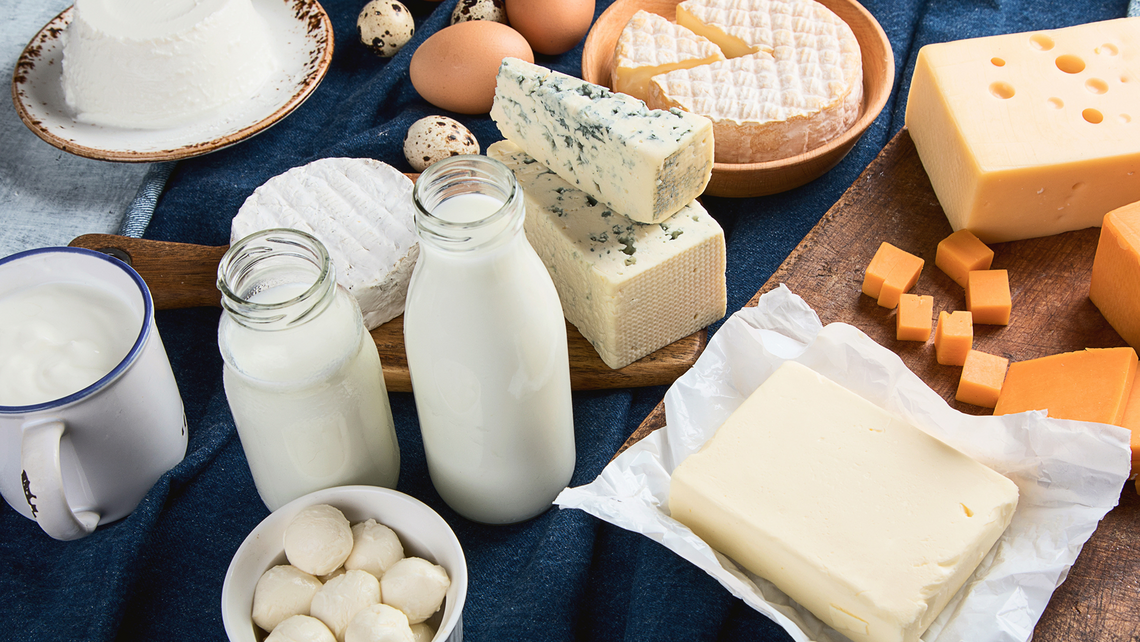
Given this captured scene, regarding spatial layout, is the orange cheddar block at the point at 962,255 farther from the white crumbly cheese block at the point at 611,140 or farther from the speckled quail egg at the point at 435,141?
the speckled quail egg at the point at 435,141

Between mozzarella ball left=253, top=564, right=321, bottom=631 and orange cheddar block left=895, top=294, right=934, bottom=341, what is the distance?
2.91 ft

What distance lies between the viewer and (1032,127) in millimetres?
1428

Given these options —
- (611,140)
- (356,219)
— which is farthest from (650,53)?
(356,219)

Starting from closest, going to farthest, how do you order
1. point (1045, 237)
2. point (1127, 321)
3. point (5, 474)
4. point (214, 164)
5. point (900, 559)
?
point (900, 559) → point (5, 474) → point (1127, 321) → point (1045, 237) → point (214, 164)

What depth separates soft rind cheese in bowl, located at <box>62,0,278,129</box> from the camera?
1.60 metres

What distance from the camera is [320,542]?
1.03 meters

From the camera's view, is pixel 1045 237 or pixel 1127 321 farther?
pixel 1045 237

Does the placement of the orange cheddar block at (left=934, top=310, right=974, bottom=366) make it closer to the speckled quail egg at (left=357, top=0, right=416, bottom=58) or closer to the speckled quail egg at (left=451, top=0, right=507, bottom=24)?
the speckled quail egg at (left=451, top=0, right=507, bottom=24)

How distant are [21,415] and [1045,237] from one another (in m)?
1.48

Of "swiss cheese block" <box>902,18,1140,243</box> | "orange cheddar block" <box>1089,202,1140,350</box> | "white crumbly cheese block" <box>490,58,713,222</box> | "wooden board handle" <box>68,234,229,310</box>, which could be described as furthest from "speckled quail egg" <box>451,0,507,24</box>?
"orange cheddar block" <box>1089,202,1140,350</box>

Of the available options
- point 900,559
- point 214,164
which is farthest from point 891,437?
point 214,164

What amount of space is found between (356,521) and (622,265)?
0.49m

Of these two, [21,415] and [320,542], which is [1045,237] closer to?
[320,542]

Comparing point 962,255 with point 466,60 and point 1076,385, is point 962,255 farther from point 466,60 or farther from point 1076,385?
point 466,60
